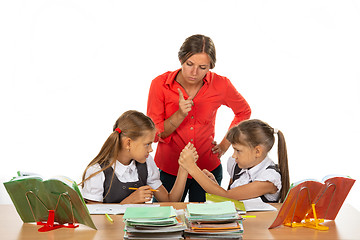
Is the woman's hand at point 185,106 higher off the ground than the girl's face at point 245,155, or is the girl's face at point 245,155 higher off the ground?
the woman's hand at point 185,106

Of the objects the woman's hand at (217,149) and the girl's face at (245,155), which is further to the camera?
the woman's hand at (217,149)

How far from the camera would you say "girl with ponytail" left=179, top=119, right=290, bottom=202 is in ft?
7.68

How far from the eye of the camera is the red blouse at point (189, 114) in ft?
8.82

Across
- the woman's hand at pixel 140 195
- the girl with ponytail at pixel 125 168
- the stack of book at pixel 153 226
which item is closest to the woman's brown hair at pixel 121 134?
the girl with ponytail at pixel 125 168

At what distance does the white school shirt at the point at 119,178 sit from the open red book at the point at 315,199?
2.66 feet

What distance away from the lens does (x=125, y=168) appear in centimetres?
247

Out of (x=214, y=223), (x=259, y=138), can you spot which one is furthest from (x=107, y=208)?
(x=259, y=138)

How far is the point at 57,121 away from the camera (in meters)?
4.38

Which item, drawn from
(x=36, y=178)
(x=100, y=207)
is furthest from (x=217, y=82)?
(x=36, y=178)

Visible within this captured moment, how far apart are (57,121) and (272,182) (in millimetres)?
2556

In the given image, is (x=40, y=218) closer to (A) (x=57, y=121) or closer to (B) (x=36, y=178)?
(B) (x=36, y=178)

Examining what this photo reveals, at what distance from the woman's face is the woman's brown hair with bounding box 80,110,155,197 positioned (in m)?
0.32

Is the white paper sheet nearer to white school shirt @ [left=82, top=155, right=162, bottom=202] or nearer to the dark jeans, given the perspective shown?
white school shirt @ [left=82, top=155, right=162, bottom=202]

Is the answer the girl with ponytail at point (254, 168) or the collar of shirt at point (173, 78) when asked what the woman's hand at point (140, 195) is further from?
the collar of shirt at point (173, 78)
